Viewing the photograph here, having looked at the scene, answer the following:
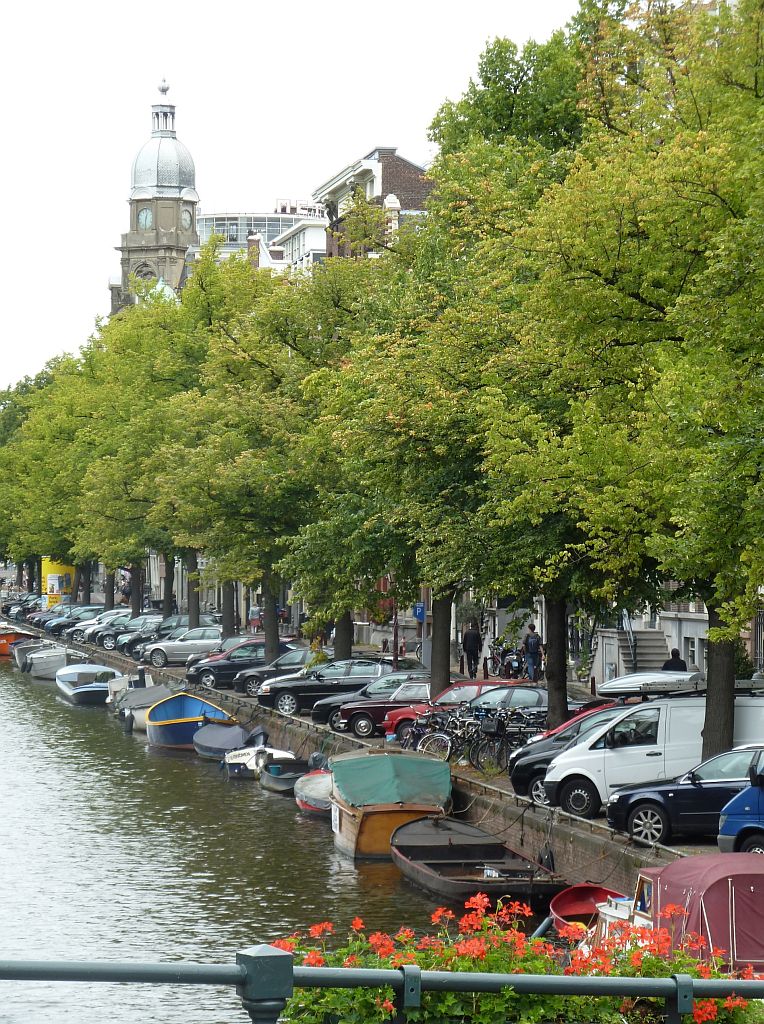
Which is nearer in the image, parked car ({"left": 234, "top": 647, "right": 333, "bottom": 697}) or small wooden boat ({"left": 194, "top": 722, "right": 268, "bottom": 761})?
small wooden boat ({"left": 194, "top": 722, "right": 268, "bottom": 761})

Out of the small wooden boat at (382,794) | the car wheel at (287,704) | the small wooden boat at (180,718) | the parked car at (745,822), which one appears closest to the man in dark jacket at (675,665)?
the car wheel at (287,704)

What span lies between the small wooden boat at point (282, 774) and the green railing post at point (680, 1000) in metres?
32.2

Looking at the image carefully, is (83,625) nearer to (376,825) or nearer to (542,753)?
(376,825)

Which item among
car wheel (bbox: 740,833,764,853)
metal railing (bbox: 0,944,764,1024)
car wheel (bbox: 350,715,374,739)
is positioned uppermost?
metal railing (bbox: 0,944,764,1024)

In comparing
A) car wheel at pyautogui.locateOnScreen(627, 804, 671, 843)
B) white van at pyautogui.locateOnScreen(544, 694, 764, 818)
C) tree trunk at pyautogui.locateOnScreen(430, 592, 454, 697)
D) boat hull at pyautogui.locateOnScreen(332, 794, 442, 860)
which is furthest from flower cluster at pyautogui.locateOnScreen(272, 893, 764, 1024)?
tree trunk at pyautogui.locateOnScreen(430, 592, 454, 697)

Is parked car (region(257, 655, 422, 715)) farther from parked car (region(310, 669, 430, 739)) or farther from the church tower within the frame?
the church tower

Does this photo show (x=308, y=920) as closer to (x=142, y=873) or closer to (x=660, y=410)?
(x=142, y=873)

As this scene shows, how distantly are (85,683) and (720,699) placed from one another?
1617 inches

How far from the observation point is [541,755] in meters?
28.1

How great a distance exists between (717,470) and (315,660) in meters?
28.4

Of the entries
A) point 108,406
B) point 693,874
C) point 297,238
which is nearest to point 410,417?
point 693,874

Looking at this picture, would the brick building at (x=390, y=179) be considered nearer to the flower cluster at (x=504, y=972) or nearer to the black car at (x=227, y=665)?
the black car at (x=227, y=665)

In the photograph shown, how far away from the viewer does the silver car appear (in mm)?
64562

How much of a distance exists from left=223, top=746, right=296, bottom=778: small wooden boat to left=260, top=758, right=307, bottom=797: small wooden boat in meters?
0.50
